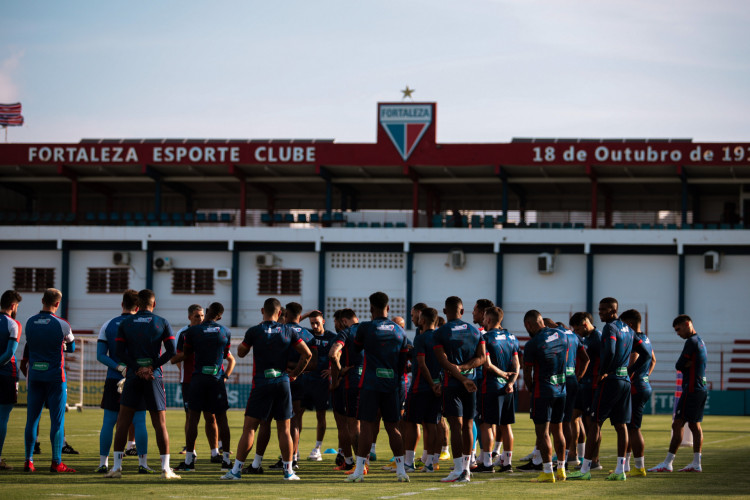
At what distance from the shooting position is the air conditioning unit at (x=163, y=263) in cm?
4119

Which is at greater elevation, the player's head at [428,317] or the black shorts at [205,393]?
the player's head at [428,317]

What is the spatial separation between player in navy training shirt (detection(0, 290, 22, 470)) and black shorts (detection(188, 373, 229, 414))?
2150 millimetres

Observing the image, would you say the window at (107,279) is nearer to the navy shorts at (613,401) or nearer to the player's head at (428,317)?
the player's head at (428,317)

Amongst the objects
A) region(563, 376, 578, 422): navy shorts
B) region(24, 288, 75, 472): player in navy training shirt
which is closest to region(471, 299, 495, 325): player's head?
region(563, 376, 578, 422): navy shorts

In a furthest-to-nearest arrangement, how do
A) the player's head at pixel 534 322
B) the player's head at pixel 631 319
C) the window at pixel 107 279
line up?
the window at pixel 107 279
the player's head at pixel 631 319
the player's head at pixel 534 322

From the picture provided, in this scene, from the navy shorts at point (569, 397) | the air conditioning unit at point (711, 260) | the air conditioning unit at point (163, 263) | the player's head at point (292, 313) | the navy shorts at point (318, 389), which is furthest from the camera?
the air conditioning unit at point (163, 263)

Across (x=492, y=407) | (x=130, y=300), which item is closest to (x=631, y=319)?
(x=492, y=407)

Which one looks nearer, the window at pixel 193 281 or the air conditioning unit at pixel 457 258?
the air conditioning unit at pixel 457 258

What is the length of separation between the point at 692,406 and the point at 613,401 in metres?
1.76

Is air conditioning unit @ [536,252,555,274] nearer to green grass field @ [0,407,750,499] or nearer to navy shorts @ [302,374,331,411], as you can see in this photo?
green grass field @ [0,407,750,499]

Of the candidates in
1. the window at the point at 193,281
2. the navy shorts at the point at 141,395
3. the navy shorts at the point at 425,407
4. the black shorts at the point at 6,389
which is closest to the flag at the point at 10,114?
the window at the point at 193,281

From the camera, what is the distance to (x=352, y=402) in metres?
13.0

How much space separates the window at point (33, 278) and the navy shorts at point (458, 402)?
3363 centimetres

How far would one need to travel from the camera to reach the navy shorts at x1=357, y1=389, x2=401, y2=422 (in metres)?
11.3
